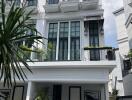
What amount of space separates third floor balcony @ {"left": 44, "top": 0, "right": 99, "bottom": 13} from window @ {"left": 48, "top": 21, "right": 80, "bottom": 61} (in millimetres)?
730

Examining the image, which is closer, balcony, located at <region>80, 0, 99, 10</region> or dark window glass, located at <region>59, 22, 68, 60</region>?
dark window glass, located at <region>59, 22, 68, 60</region>

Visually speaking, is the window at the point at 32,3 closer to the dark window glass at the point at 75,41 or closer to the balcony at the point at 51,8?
the balcony at the point at 51,8

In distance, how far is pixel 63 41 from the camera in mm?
9570

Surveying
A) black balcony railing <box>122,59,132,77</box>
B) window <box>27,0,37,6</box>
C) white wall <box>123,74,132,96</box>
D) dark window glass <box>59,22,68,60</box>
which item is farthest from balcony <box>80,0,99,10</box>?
white wall <box>123,74,132,96</box>

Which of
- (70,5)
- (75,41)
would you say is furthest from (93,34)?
(70,5)

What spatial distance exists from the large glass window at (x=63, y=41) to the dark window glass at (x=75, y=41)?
0.25 m

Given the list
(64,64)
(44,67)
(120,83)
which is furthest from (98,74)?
(120,83)

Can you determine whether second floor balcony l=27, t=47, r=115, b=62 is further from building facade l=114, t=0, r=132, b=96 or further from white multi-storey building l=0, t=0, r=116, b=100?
building facade l=114, t=0, r=132, b=96

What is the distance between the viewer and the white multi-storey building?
25.0ft

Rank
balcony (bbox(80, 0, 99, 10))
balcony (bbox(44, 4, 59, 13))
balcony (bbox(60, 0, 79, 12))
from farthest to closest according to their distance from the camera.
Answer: balcony (bbox(44, 4, 59, 13)), balcony (bbox(60, 0, 79, 12)), balcony (bbox(80, 0, 99, 10))

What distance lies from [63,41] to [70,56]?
0.88m

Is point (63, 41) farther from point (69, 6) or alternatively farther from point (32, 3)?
point (32, 3)

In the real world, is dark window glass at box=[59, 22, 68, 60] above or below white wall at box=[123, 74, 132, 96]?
above

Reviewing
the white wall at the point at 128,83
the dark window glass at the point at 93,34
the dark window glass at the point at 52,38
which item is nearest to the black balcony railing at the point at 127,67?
the white wall at the point at 128,83
